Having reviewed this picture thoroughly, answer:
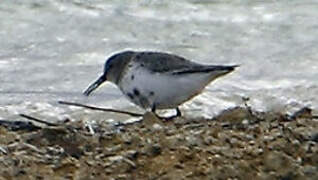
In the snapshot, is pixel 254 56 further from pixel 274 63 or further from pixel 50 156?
pixel 50 156

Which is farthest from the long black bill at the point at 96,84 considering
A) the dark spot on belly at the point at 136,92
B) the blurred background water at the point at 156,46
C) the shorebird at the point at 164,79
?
the dark spot on belly at the point at 136,92

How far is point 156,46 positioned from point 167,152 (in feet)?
15.7

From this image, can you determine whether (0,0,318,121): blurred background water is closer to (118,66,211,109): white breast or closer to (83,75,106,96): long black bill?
(83,75,106,96): long black bill

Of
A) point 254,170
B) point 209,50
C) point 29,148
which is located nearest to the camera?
point 254,170

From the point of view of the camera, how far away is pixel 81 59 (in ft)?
33.6

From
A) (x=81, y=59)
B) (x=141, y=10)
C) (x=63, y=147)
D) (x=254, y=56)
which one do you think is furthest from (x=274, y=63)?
(x=63, y=147)

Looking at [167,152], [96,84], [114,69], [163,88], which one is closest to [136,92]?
[163,88]

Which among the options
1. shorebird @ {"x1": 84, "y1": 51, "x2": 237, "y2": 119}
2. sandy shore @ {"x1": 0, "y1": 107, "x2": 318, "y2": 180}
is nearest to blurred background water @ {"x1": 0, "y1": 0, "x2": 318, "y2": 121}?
A: shorebird @ {"x1": 84, "y1": 51, "x2": 237, "y2": 119}

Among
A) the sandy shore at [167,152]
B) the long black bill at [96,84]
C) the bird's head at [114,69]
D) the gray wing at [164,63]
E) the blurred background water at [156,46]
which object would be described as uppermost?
the sandy shore at [167,152]

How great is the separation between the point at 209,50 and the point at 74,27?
4.56ft

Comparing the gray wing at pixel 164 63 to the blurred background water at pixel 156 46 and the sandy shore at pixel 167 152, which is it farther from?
the sandy shore at pixel 167 152

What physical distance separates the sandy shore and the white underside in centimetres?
100

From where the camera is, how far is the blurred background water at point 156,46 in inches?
361

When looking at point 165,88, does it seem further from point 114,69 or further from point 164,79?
point 114,69
